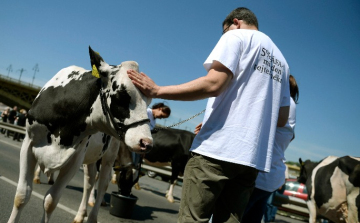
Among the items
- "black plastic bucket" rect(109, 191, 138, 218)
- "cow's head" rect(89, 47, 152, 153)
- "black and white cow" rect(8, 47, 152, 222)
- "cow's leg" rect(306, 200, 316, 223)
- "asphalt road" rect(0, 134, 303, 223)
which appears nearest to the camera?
"cow's head" rect(89, 47, 152, 153)

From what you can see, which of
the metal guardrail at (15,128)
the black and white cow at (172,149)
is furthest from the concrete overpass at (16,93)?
→ the black and white cow at (172,149)

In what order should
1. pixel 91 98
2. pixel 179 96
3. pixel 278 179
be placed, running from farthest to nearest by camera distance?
pixel 91 98
pixel 278 179
pixel 179 96

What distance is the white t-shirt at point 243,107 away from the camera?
1994mm

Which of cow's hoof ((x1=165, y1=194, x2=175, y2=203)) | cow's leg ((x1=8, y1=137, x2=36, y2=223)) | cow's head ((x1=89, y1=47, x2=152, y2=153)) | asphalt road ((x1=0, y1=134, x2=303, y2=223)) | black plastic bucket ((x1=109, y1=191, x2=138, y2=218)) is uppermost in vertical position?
cow's head ((x1=89, y1=47, x2=152, y2=153))

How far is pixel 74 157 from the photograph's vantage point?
3.43m

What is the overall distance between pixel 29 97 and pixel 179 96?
238 ft

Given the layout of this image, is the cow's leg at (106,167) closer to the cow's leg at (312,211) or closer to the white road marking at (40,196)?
the white road marking at (40,196)

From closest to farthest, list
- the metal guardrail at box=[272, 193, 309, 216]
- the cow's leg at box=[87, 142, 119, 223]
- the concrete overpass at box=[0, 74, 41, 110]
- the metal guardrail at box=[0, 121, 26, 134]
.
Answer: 1. the cow's leg at box=[87, 142, 119, 223]
2. the metal guardrail at box=[272, 193, 309, 216]
3. the metal guardrail at box=[0, 121, 26, 134]
4. the concrete overpass at box=[0, 74, 41, 110]

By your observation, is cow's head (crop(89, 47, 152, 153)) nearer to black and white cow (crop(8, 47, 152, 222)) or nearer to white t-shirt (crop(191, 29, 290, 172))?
black and white cow (crop(8, 47, 152, 222))

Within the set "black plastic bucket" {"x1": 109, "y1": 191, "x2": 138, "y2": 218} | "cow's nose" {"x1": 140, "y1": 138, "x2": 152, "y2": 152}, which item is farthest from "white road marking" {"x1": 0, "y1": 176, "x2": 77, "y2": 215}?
"cow's nose" {"x1": 140, "y1": 138, "x2": 152, "y2": 152}

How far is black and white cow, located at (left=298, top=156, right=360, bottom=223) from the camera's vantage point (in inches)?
257

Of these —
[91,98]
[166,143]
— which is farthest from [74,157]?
[166,143]

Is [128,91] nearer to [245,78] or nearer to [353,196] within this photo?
[245,78]

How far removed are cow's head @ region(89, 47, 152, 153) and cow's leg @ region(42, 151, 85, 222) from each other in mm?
671
